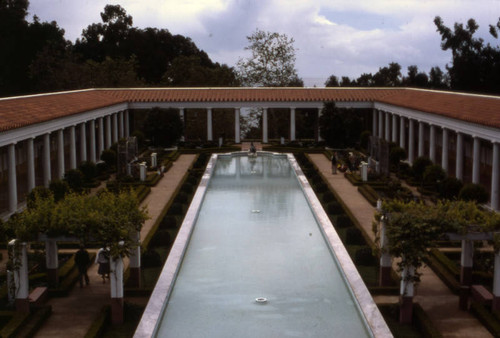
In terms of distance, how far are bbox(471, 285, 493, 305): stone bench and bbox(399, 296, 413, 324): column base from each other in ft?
4.31

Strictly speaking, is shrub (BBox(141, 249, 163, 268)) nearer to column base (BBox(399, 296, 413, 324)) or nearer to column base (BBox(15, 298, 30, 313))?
column base (BBox(15, 298, 30, 313))

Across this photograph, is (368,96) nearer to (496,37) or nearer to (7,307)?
(496,37)

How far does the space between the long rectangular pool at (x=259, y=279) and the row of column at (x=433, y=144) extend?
5.34 m

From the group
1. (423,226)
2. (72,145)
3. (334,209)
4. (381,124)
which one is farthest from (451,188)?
(381,124)

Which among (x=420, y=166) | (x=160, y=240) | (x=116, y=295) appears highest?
(x=420, y=166)

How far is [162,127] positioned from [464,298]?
27.8 metres

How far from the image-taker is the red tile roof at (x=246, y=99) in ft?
80.3

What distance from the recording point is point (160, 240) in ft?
58.7

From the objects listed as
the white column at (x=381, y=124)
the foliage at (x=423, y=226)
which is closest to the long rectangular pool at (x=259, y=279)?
the foliage at (x=423, y=226)

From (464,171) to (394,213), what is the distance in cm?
1649

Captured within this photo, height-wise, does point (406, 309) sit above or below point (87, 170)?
below

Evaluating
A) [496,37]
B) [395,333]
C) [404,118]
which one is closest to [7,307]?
[395,333]

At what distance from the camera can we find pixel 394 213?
12.4 meters

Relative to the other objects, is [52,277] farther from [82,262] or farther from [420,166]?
[420,166]
